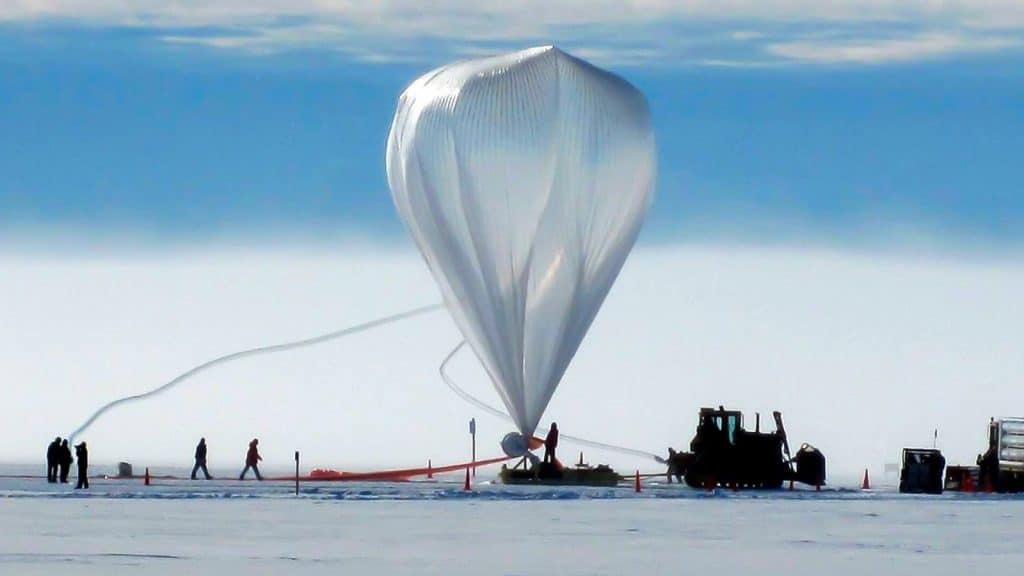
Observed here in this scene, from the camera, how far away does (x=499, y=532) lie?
1596 inches

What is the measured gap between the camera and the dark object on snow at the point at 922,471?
59969 millimetres

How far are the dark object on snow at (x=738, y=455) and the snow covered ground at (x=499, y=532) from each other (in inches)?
77.2

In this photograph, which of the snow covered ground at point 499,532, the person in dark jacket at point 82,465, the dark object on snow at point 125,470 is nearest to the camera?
the snow covered ground at point 499,532

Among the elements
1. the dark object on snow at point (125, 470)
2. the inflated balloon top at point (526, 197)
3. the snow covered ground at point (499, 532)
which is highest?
the inflated balloon top at point (526, 197)

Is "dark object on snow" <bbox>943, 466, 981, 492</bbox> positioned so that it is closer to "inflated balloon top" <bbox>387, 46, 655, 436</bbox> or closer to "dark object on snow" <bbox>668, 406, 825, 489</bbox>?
"dark object on snow" <bbox>668, 406, 825, 489</bbox>

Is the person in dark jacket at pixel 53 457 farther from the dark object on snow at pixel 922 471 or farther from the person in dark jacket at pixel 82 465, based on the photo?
the dark object on snow at pixel 922 471

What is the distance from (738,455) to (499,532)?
19.7 meters

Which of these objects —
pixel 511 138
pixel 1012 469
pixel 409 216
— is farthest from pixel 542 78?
pixel 1012 469

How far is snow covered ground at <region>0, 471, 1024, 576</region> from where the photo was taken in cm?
3372

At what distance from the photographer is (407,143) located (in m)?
63.2

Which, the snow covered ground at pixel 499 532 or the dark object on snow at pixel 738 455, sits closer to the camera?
the snow covered ground at pixel 499 532

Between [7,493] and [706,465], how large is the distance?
56.3 ft

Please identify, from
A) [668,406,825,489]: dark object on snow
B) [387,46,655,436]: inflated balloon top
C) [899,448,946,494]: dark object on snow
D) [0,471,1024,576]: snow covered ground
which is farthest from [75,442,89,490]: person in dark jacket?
[899,448,946,494]: dark object on snow

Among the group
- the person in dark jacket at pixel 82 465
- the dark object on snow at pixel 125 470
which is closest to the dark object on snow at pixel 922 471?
the person in dark jacket at pixel 82 465
